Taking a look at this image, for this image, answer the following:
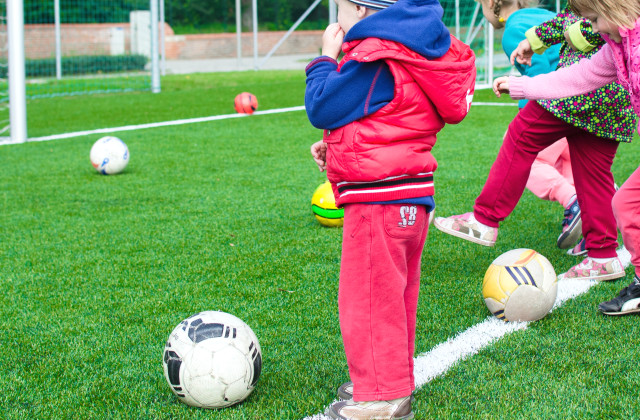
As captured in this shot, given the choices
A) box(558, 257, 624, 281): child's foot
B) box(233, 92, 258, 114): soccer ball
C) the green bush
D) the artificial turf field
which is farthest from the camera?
the green bush

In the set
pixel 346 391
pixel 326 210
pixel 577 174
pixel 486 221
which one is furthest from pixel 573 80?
pixel 326 210

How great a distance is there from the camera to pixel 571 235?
4832 millimetres

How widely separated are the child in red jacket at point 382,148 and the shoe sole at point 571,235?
2.51 meters

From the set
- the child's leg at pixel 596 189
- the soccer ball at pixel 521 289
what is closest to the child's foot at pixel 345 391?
the soccer ball at pixel 521 289

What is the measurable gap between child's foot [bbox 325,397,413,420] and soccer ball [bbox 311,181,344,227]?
9.09 ft

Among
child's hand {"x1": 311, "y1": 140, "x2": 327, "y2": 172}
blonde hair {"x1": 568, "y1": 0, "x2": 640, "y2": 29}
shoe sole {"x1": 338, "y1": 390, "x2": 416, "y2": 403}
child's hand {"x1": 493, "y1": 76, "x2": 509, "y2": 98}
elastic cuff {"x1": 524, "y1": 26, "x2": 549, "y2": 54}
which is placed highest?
blonde hair {"x1": 568, "y1": 0, "x2": 640, "y2": 29}

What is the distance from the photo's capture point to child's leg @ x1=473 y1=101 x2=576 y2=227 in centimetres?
412

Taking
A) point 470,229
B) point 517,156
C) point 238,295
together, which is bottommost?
point 238,295

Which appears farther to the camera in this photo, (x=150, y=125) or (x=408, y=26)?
(x=150, y=125)

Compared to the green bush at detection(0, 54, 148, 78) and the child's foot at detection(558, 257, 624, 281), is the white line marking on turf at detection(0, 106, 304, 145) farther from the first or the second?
the green bush at detection(0, 54, 148, 78)

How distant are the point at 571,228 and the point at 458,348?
1.93 m

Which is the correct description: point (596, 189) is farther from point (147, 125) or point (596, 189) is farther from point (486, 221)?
point (147, 125)

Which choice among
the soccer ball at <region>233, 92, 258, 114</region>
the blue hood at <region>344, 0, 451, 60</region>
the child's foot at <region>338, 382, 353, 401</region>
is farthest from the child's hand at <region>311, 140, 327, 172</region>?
the soccer ball at <region>233, 92, 258, 114</region>

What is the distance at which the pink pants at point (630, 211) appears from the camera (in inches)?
132
